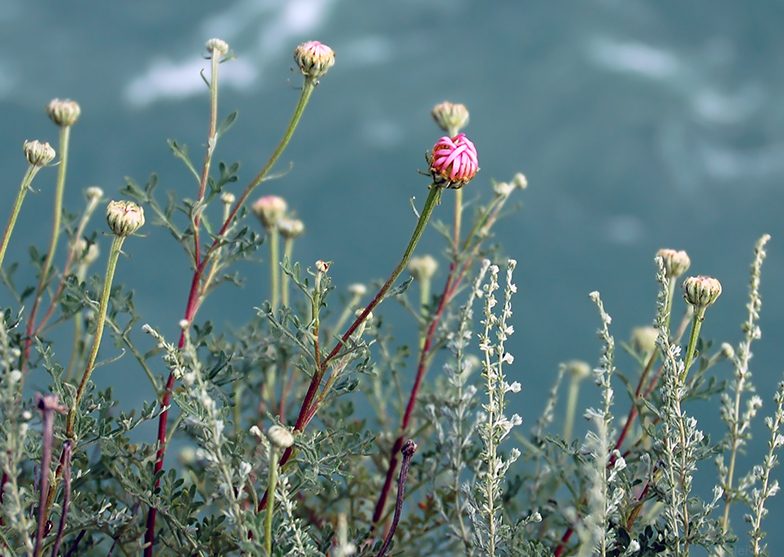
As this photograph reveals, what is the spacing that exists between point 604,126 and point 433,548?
1.22 m

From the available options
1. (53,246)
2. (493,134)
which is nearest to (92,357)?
(53,246)

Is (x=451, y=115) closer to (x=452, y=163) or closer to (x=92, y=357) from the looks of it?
(x=452, y=163)

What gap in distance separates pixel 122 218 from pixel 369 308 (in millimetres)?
179

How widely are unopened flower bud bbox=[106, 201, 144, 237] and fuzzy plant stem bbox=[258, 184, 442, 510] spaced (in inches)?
6.2

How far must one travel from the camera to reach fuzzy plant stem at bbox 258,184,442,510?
50 centimetres

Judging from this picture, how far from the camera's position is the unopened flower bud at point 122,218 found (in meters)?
0.55

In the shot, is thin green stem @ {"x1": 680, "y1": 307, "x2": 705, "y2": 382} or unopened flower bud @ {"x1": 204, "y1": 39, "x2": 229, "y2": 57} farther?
unopened flower bud @ {"x1": 204, "y1": 39, "x2": 229, "y2": 57}

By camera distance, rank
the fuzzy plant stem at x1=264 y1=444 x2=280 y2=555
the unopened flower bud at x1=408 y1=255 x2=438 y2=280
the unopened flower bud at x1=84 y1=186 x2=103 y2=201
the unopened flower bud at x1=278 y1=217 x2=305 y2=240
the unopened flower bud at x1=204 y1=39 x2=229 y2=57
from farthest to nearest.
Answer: the unopened flower bud at x1=408 y1=255 x2=438 y2=280 → the unopened flower bud at x1=278 y1=217 x2=305 y2=240 → the unopened flower bud at x1=84 y1=186 x2=103 y2=201 → the unopened flower bud at x1=204 y1=39 x2=229 y2=57 → the fuzzy plant stem at x1=264 y1=444 x2=280 y2=555

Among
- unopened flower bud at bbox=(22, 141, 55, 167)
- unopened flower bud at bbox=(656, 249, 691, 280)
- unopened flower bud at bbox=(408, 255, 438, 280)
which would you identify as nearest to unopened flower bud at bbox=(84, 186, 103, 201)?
unopened flower bud at bbox=(22, 141, 55, 167)

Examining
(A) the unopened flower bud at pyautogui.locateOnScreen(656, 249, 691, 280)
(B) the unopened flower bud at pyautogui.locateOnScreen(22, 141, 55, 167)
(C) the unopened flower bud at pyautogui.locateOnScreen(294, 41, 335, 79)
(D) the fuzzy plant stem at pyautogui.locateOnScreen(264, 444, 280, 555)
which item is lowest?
(D) the fuzzy plant stem at pyautogui.locateOnScreen(264, 444, 280, 555)

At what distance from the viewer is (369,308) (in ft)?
1.72

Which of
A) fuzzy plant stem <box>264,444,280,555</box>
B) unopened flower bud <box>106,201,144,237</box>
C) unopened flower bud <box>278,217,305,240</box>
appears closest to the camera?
fuzzy plant stem <box>264,444,280,555</box>

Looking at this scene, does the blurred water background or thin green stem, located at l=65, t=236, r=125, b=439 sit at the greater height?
the blurred water background

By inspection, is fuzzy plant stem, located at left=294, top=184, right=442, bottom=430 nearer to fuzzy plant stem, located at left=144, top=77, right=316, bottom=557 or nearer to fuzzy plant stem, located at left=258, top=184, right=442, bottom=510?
fuzzy plant stem, located at left=258, top=184, right=442, bottom=510
